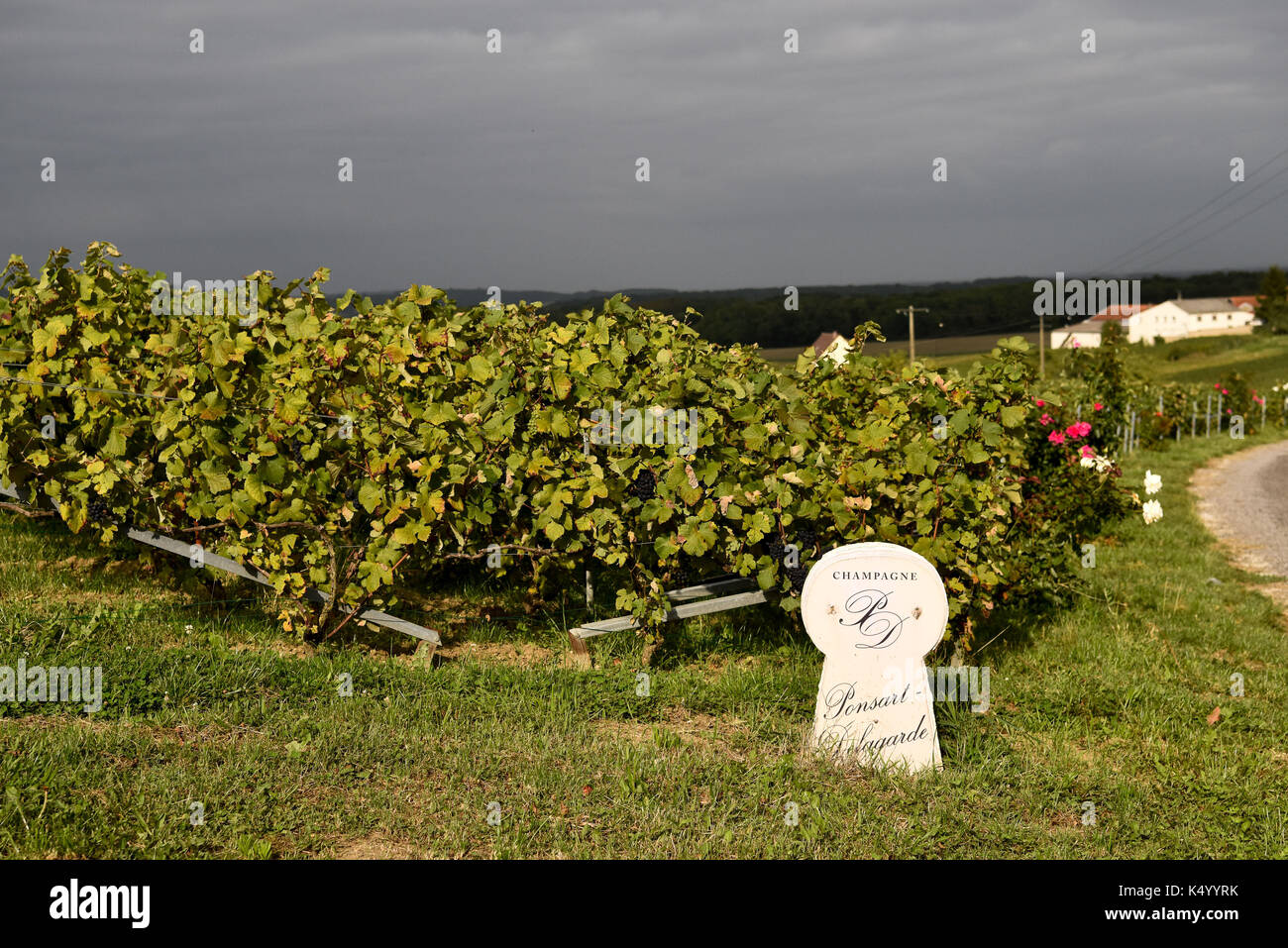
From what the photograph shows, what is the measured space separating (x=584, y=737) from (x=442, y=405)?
1946 mm

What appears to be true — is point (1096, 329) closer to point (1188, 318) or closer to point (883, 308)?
point (1188, 318)

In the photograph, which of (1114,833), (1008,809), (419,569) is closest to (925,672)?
(1008,809)

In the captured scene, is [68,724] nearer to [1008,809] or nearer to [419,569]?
[419,569]

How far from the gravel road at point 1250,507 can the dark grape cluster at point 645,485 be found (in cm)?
664

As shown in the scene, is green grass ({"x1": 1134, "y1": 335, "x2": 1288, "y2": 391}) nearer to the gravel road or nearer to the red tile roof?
the red tile roof

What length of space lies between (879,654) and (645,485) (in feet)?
5.04

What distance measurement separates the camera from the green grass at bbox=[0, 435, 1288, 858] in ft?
12.8

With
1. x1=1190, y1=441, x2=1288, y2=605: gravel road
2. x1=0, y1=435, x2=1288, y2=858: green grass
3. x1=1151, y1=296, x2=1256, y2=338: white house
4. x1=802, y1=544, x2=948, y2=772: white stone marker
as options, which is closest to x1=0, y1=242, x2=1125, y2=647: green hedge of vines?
x1=0, y1=435, x2=1288, y2=858: green grass

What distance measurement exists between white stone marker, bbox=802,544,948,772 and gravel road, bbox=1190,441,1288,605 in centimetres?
617

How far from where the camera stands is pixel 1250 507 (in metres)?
14.5

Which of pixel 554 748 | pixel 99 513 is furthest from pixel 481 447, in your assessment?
pixel 99 513

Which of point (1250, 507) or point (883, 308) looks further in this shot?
point (883, 308)

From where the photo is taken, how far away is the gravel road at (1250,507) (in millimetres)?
11039

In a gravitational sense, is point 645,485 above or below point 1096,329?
below
